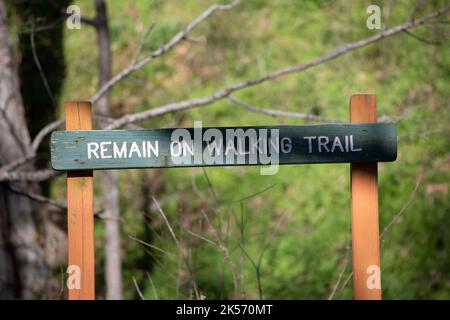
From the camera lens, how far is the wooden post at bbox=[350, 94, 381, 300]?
8.66 ft

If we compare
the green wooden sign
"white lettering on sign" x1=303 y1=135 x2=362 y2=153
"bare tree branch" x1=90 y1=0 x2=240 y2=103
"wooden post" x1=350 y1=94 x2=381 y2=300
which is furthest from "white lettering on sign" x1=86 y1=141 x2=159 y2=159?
"bare tree branch" x1=90 y1=0 x2=240 y2=103

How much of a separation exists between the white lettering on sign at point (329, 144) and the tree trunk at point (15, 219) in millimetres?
3549

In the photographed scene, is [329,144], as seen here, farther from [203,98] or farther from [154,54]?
[154,54]

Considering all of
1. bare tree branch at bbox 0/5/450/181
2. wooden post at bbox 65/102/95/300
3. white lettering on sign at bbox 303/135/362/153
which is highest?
bare tree branch at bbox 0/5/450/181

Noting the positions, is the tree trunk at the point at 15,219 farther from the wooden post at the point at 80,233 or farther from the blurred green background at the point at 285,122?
the wooden post at the point at 80,233

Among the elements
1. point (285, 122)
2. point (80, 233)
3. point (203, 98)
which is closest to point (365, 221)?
point (80, 233)

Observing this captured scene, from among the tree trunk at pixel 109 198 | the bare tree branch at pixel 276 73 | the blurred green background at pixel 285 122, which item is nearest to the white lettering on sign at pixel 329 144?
the bare tree branch at pixel 276 73

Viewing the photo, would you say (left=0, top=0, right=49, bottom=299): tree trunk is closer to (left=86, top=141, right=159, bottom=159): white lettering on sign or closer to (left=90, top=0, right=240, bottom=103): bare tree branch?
(left=90, top=0, right=240, bottom=103): bare tree branch

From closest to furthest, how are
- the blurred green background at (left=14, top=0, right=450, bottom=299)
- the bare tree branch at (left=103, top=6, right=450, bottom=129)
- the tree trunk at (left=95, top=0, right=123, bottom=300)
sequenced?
the bare tree branch at (left=103, top=6, right=450, bottom=129) → the tree trunk at (left=95, top=0, right=123, bottom=300) → the blurred green background at (left=14, top=0, right=450, bottom=299)

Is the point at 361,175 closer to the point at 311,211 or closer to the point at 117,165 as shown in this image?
the point at 117,165

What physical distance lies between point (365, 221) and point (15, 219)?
4098 mm

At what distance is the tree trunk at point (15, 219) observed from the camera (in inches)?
221

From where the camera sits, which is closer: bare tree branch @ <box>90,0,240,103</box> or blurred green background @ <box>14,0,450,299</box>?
bare tree branch @ <box>90,0,240,103</box>
